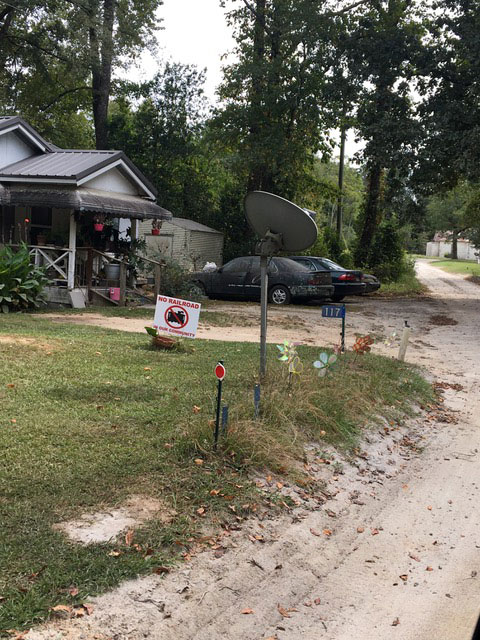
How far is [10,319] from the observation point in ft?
44.0

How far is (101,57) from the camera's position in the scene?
29625 millimetres

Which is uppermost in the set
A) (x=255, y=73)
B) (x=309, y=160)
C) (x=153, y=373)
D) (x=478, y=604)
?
(x=255, y=73)

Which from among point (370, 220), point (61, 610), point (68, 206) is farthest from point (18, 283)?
point (370, 220)

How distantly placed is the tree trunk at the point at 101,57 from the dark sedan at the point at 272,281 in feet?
38.4

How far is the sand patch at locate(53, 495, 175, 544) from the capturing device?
4375 mm

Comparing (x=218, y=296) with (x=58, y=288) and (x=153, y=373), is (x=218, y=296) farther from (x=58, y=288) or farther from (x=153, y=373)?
(x=153, y=373)

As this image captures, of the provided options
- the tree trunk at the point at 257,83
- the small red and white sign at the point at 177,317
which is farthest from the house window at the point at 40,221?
the small red and white sign at the point at 177,317

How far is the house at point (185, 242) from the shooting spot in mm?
27625

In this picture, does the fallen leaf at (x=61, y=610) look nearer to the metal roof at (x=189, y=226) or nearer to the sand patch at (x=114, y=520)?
the sand patch at (x=114, y=520)

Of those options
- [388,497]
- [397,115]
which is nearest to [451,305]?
[397,115]

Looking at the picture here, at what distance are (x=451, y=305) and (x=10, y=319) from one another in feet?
53.2

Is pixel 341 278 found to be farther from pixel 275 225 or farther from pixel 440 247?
pixel 440 247

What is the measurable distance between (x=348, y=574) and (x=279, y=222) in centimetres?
392

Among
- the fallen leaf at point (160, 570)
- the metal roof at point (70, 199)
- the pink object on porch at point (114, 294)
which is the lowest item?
the fallen leaf at point (160, 570)
